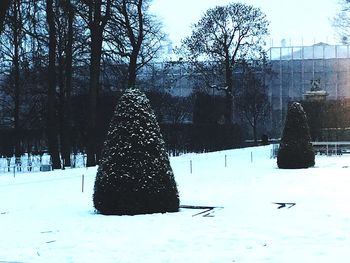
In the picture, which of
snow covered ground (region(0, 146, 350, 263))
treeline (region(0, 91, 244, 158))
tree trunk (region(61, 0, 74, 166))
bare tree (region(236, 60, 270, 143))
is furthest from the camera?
bare tree (region(236, 60, 270, 143))

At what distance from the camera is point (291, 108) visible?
1025 inches

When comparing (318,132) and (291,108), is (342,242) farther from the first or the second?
(318,132)

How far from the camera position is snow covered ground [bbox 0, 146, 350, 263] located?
28.8 feet

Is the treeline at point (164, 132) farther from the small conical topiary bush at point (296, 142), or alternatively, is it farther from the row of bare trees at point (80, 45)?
the small conical topiary bush at point (296, 142)

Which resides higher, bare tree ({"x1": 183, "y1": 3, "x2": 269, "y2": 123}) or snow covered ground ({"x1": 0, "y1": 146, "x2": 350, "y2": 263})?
bare tree ({"x1": 183, "y1": 3, "x2": 269, "y2": 123})

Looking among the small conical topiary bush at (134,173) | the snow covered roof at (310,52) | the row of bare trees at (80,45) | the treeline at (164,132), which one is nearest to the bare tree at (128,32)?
the row of bare trees at (80,45)

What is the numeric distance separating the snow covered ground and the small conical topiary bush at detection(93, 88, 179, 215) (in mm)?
357

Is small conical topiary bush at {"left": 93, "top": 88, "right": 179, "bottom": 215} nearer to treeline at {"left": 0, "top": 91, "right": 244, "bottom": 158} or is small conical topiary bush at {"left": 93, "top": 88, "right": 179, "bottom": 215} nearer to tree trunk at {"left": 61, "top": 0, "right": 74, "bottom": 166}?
tree trunk at {"left": 61, "top": 0, "right": 74, "bottom": 166}

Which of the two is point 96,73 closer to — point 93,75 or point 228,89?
point 93,75

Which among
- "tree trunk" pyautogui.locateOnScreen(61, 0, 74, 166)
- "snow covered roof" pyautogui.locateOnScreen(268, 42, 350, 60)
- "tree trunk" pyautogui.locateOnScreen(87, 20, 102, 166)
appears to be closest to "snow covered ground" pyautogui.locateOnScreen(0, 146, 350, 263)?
"tree trunk" pyautogui.locateOnScreen(87, 20, 102, 166)

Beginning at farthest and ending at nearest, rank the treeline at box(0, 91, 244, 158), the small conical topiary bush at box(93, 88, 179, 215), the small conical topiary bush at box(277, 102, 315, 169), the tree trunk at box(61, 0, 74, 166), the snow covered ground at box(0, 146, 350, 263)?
the treeline at box(0, 91, 244, 158) → the tree trunk at box(61, 0, 74, 166) → the small conical topiary bush at box(277, 102, 315, 169) → the small conical topiary bush at box(93, 88, 179, 215) → the snow covered ground at box(0, 146, 350, 263)

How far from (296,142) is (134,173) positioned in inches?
571

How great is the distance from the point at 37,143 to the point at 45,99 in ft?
19.9

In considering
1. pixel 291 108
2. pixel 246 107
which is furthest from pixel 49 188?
pixel 246 107
